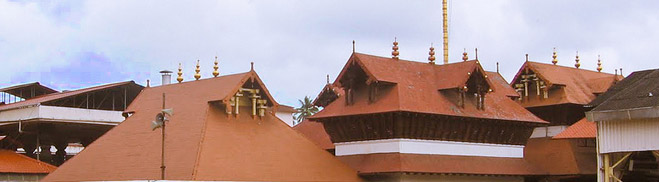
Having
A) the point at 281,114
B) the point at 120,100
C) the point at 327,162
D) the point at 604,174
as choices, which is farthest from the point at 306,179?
the point at 281,114

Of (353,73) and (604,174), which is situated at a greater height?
(353,73)

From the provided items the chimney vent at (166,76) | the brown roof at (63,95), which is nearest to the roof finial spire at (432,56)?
the chimney vent at (166,76)

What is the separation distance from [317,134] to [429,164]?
7.78 meters

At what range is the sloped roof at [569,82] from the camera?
138 feet

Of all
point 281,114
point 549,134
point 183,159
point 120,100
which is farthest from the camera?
point 281,114

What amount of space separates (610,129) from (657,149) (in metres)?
1.97

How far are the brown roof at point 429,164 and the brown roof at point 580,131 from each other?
2103mm

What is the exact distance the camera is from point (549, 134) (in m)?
42.2

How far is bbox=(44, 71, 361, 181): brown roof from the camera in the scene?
3177 centimetres

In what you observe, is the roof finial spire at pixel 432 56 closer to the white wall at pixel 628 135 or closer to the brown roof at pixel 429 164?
the brown roof at pixel 429 164

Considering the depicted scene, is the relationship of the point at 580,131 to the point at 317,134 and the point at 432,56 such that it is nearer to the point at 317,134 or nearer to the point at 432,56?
the point at 432,56

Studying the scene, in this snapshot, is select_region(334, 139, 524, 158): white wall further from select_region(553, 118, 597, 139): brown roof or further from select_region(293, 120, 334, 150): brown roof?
select_region(293, 120, 334, 150): brown roof

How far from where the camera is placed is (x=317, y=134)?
1645 inches

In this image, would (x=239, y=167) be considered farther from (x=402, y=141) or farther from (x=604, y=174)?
(x=604, y=174)
